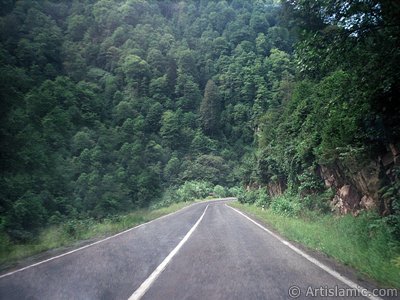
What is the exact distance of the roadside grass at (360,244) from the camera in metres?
6.63

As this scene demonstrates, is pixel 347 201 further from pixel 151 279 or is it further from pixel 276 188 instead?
pixel 276 188

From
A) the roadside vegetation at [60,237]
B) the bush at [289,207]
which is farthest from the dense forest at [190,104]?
the roadside vegetation at [60,237]

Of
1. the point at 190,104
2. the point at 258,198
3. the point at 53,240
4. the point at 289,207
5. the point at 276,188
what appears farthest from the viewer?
the point at 190,104

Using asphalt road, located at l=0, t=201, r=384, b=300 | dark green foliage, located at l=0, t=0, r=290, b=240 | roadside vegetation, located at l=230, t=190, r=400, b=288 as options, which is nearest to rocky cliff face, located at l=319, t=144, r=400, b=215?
roadside vegetation, located at l=230, t=190, r=400, b=288

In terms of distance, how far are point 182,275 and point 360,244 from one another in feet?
15.1

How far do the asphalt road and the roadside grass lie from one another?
802mm

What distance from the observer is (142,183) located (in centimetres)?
4475

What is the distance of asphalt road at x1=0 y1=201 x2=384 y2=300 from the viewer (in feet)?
19.0

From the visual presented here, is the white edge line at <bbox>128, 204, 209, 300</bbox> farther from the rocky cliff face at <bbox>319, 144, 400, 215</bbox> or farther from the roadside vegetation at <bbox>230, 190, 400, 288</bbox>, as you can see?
the rocky cliff face at <bbox>319, 144, 400, 215</bbox>

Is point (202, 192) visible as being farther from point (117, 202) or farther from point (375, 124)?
point (375, 124)

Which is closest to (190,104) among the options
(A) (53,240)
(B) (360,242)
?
(A) (53,240)

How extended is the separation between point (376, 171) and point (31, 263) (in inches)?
411

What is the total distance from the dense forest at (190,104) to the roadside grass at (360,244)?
60 cm

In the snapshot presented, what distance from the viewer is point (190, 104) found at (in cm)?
9906
